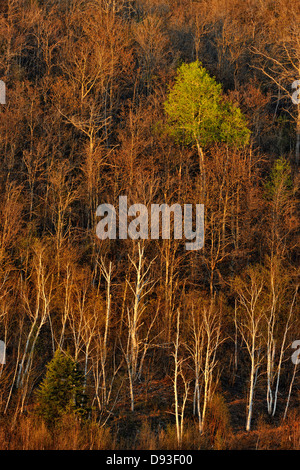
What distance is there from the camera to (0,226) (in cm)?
2998

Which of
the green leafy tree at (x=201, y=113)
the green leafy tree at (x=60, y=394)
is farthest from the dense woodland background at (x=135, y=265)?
the green leafy tree at (x=201, y=113)

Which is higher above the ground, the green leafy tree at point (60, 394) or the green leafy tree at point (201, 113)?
the green leafy tree at point (201, 113)

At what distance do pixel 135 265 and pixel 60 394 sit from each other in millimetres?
7594

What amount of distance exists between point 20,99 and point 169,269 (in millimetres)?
16382

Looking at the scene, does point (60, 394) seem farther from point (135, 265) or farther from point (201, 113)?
point (201, 113)

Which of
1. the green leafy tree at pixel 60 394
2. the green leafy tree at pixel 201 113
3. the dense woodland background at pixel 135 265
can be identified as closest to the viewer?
the green leafy tree at pixel 60 394

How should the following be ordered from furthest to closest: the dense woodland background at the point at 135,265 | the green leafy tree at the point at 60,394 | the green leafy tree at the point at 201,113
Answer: the green leafy tree at the point at 201,113 < the dense woodland background at the point at 135,265 < the green leafy tree at the point at 60,394

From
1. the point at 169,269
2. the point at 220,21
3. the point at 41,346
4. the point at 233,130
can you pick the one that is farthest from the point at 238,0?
the point at 41,346

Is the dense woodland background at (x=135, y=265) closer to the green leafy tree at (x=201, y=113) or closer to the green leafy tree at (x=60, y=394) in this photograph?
the green leafy tree at (x=60, y=394)

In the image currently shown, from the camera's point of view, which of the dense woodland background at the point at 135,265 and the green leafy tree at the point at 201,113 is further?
the green leafy tree at the point at 201,113

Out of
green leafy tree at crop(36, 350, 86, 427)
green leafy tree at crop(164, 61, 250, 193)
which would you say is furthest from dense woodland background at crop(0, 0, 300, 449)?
green leafy tree at crop(164, 61, 250, 193)

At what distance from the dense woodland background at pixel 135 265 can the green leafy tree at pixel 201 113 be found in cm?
116

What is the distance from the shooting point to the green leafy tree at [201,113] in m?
33.7

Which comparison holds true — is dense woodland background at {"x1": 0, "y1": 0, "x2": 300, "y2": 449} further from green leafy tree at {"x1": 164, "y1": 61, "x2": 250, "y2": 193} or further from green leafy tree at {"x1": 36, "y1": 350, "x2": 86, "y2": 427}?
green leafy tree at {"x1": 164, "y1": 61, "x2": 250, "y2": 193}
